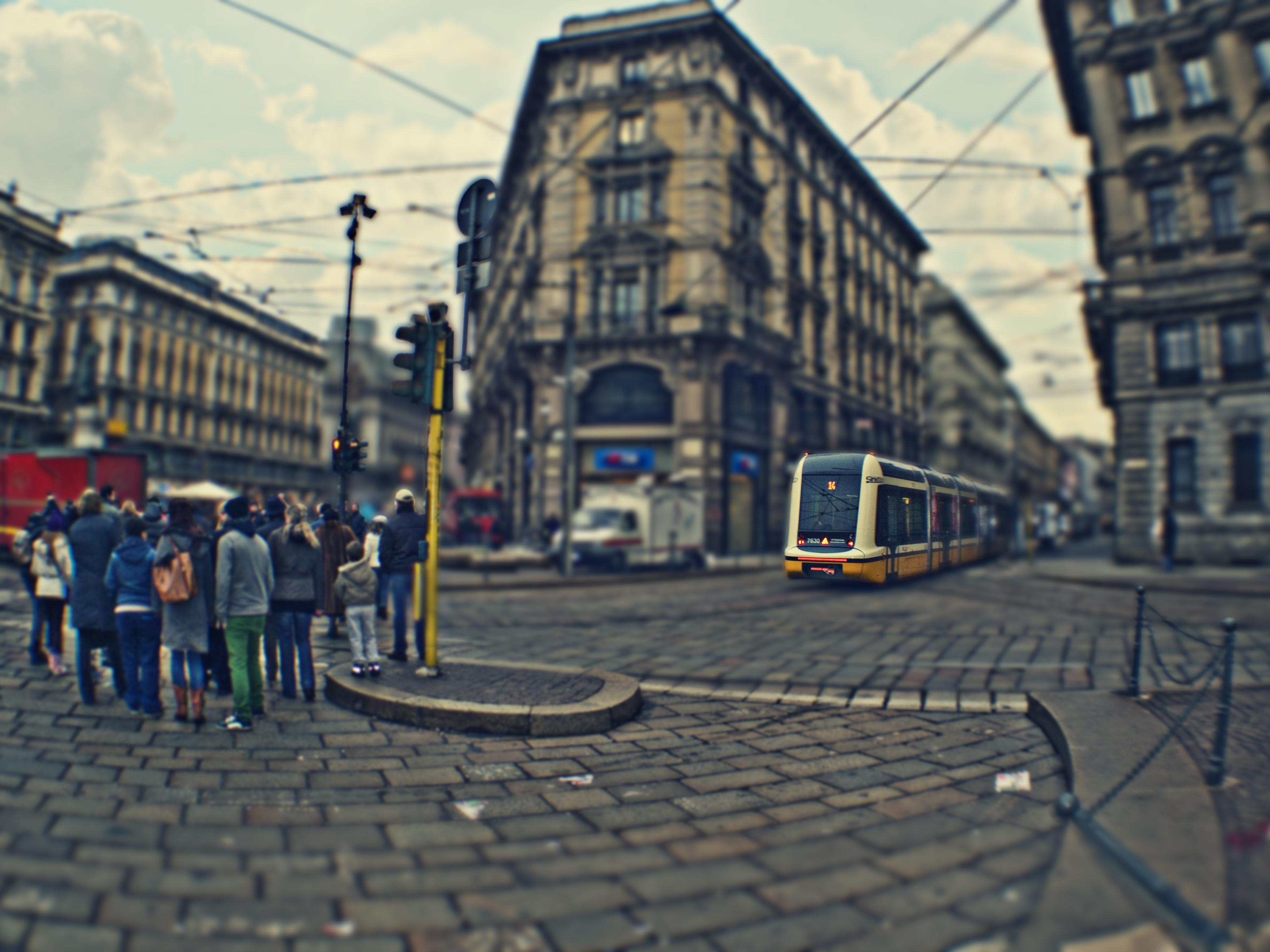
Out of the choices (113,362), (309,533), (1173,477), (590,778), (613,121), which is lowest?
(590,778)

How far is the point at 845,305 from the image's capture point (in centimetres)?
541

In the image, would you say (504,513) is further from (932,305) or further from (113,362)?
(932,305)

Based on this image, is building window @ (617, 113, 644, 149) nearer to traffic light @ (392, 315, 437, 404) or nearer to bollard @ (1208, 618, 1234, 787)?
traffic light @ (392, 315, 437, 404)

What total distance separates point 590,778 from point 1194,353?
21.5 metres

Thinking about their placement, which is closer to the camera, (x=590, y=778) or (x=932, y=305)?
(x=590, y=778)

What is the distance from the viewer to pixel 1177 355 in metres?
20.3

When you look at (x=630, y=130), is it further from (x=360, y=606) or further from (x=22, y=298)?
(x=360, y=606)

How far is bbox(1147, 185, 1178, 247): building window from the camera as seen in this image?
18427 mm

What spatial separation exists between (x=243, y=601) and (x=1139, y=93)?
68.7 ft

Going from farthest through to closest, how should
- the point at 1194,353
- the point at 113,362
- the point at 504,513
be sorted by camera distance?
Result: the point at 113,362, the point at 504,513, the point at 1194,353

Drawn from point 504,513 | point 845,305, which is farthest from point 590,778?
point 504,513

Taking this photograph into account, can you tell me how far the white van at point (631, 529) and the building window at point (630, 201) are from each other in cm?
1158

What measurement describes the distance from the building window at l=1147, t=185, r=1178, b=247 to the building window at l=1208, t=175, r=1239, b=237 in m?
0.77

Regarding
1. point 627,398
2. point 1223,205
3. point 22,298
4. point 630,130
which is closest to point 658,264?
point 627,398
